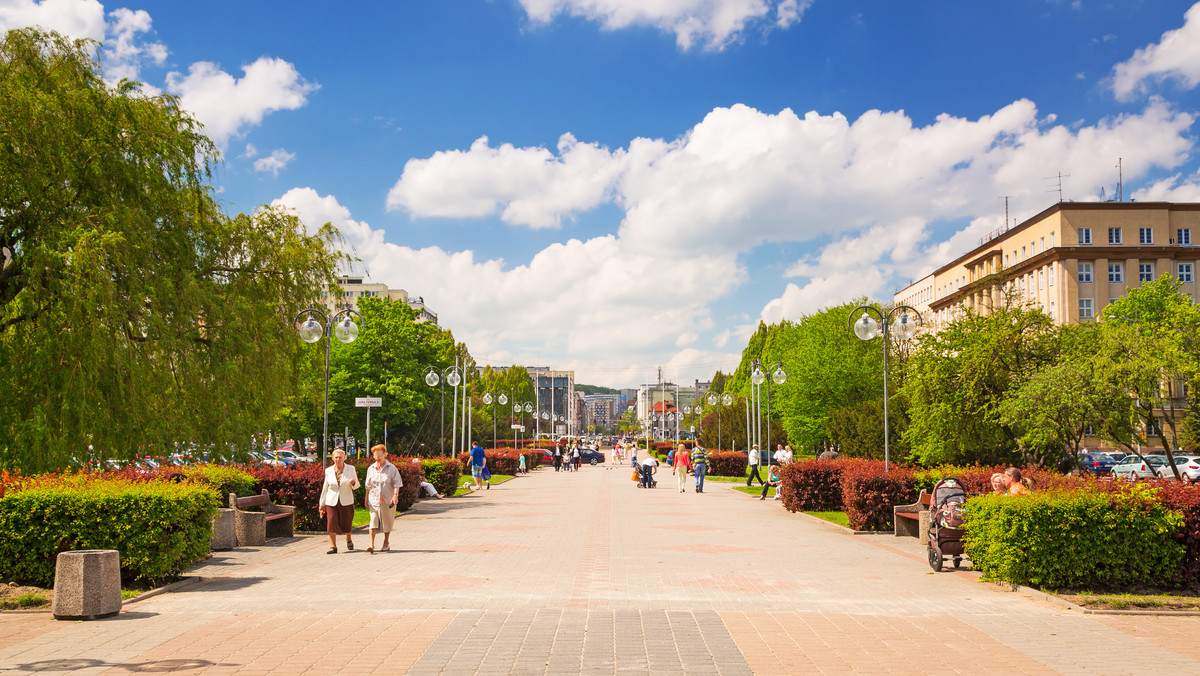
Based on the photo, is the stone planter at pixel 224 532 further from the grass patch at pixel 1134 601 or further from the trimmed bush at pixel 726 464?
the trimmed bush at pixel 726 464

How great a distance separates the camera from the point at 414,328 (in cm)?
5500

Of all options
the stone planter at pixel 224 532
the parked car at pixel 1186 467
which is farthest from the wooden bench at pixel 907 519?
the parked car at pixel 1186 467

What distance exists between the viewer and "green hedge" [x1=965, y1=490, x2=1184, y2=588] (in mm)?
10219

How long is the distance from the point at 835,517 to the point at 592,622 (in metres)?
13.8

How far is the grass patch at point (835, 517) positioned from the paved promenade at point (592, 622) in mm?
4934

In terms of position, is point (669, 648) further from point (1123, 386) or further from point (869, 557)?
point (1123, 386)

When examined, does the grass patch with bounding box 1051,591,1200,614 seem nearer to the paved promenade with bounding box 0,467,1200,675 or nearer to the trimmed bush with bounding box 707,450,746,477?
the paved promenade with bounding box 0,467,1200,675

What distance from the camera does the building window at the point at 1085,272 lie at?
73.4 m

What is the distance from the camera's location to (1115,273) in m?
73.5

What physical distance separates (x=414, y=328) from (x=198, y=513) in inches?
1748

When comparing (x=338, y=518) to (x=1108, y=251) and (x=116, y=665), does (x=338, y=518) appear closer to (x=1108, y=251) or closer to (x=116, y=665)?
(x=116, y=665)

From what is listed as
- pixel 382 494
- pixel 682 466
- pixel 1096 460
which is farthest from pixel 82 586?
pixel 1096 460

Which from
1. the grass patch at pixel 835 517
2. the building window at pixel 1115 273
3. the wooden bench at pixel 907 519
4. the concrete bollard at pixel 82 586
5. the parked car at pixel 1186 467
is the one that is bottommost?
the parked car at pixel 1186 467

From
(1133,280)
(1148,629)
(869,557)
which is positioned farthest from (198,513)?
(1133,280)
